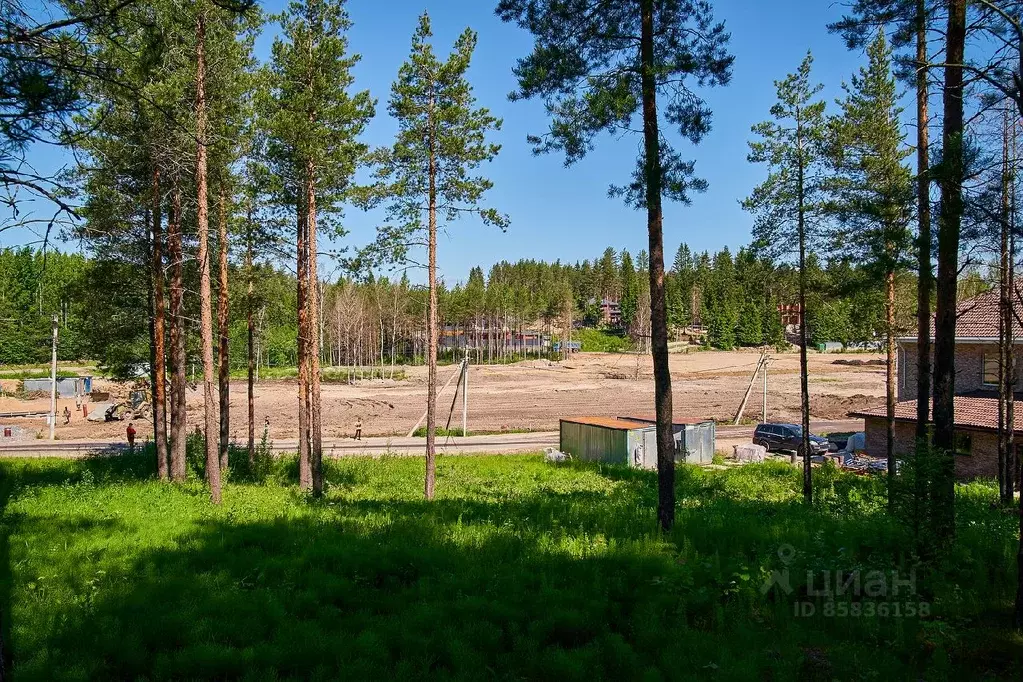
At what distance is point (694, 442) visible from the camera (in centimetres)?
3075

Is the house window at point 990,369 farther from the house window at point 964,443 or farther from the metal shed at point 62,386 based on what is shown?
the metal shed at point 62,386

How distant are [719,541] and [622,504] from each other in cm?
538

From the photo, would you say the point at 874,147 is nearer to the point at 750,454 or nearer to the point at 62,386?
the point at 750,454

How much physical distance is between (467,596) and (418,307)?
70855 millimetres

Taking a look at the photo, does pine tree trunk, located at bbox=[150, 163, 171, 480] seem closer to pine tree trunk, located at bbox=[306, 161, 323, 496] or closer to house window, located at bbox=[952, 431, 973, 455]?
pine tree trunk, located at bbox=[306, 161, 323, 496]

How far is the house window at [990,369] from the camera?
27.3 meters

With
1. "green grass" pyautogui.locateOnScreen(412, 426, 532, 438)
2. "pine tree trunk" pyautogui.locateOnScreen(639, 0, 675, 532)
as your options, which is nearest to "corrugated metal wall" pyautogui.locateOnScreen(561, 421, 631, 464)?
"green grass" pyautogui.locateOnScreen(412, 426, 532, 438)

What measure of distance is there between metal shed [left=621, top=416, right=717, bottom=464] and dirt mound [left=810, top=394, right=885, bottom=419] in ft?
69.9

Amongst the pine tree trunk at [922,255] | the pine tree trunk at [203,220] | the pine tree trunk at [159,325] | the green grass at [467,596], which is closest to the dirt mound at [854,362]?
the pine tree trunk at [922,255]

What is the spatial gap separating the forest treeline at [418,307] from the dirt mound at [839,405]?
22.2 feet

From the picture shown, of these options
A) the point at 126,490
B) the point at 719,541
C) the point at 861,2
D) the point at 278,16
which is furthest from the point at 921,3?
the point at 126,490

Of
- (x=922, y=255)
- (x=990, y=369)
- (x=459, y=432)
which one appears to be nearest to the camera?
(x=922, y=255)

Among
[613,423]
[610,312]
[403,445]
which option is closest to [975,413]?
[613,423]

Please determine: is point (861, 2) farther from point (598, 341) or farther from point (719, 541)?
point (598, 341)
